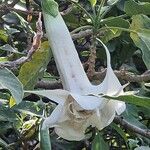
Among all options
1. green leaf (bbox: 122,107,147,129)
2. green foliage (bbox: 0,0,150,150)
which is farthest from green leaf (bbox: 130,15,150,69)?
green leaf (bbox: 122,107,147,129)

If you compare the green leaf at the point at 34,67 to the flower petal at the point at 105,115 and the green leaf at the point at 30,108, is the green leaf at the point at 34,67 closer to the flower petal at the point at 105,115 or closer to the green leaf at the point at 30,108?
the green leaf at the point at 30,108

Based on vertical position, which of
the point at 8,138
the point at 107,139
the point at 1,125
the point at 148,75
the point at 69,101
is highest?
the point at 69,101

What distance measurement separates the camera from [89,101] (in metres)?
1.27

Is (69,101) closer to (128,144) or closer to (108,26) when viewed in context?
(108,26)

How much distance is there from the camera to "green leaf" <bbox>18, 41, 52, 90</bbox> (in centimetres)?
158

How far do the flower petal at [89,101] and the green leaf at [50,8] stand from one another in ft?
0.84

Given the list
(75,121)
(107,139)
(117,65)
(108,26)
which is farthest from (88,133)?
(75,121)

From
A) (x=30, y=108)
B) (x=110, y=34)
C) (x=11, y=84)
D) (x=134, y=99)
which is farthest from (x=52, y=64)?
(x=134, y=99)

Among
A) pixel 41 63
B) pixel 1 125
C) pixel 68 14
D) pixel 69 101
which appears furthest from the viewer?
pixel 68 14

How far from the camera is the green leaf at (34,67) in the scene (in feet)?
5.20

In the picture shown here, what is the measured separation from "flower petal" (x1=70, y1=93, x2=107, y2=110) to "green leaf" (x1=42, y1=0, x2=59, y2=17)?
0.26 m

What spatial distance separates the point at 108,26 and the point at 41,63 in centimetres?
23

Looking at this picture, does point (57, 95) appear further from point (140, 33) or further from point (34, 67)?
point (140, 33)

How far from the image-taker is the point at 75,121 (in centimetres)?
135
